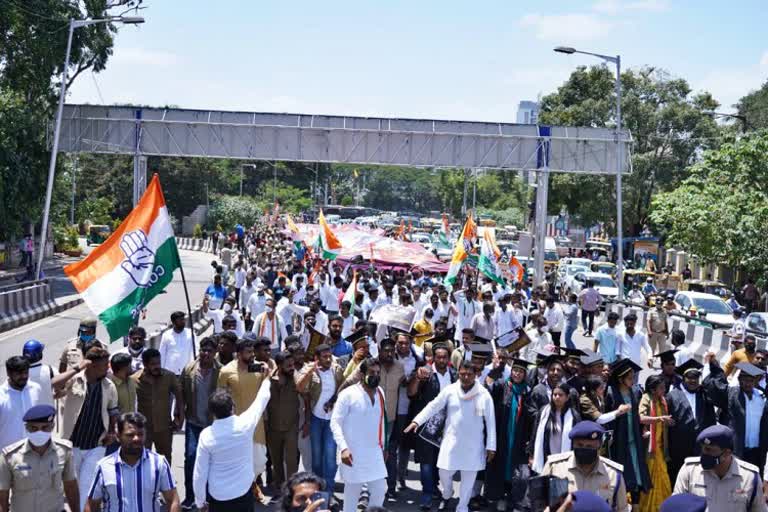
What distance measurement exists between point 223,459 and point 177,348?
460 cm

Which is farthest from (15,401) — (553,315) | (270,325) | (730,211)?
(730,211)

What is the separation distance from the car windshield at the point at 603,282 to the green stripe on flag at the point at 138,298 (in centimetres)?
2879

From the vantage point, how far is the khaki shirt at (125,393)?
821 cm

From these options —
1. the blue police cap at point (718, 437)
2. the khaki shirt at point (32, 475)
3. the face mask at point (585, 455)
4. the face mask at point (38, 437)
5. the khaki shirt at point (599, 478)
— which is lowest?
the khaki shirt at point (32, 475)

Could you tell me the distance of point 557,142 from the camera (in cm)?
3856

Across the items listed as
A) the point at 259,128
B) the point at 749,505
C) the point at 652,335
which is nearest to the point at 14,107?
the point at 259,128

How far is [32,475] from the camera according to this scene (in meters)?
6.45

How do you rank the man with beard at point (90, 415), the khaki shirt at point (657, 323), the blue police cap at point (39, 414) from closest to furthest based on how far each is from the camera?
the blue police cap at point (39, 414) < the man with beard at point (90, 415) < the khaki shirt at point (657, 323)

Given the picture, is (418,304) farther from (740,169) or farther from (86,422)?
(740,169)

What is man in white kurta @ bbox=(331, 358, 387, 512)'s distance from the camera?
322 inches

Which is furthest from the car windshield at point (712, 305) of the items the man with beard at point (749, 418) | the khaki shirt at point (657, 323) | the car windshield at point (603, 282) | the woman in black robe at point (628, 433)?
the woman in black robe at point (628, 433)

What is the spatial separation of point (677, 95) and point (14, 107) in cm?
3423

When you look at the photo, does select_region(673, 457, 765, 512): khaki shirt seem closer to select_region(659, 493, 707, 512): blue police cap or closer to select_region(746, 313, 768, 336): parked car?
select_region(659, 493, 707, 512): blue police cap

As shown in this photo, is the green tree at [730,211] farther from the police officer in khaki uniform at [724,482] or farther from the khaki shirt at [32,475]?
the khaki shirt at [32,475]
